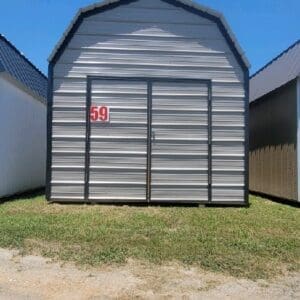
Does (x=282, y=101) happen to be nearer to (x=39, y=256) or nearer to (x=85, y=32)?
(x=85, y=32)

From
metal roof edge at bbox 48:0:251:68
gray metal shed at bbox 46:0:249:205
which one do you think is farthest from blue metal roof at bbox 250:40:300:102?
gray metal shed at bbox 46:0:249:205

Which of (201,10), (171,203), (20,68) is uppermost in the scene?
(201,10)

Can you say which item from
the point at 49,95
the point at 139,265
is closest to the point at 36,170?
the point at 49,95

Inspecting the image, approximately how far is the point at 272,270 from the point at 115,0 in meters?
8.76

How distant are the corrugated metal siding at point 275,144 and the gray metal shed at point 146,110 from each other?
188cm

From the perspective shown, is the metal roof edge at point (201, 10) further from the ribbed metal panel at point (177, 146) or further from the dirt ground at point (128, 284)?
the dirt ground at point (128, 284)

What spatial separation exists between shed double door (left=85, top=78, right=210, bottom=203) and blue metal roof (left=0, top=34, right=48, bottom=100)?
3303mm

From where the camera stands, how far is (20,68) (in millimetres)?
17578

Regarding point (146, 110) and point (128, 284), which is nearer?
point (128, 284)

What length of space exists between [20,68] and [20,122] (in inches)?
76.2

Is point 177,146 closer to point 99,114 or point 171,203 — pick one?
point 171,203

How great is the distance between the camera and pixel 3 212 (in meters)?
12.1

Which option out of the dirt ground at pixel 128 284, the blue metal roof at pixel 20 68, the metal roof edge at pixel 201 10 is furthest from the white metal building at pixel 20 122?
the dirt ground at pixel 128 284

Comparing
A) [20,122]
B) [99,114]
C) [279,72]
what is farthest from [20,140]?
[279,72]
